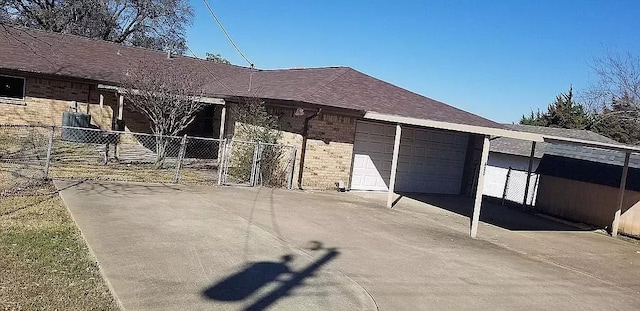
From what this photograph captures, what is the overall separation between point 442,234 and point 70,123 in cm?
1437

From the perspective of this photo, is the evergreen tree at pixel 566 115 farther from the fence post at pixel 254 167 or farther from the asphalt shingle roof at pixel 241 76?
the fence post at pixel 254 167

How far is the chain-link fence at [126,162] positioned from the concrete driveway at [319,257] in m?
1.06

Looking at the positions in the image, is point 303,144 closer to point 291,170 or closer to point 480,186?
point 291,170

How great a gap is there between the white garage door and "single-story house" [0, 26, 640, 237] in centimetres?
3

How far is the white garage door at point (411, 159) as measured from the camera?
15391 mm

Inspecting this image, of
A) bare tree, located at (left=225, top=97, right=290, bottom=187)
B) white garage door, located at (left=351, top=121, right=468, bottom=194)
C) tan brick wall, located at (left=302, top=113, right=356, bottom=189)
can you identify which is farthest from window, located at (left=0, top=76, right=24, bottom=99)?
white garage door, located at (left=351, top=121, right=468, bottom=194)

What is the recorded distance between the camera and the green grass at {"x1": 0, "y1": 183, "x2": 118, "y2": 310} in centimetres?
458

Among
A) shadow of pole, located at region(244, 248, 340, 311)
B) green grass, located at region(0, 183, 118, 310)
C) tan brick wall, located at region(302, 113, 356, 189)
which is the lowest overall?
green grass, located at region(0, 183, 118, 310)

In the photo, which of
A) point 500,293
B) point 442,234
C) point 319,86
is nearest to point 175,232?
point 500,293

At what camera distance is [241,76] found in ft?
77.4

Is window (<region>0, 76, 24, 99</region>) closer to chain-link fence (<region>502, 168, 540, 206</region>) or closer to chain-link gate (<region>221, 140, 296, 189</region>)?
chain-link gate (<region>221, 140, 296, 189</region>)

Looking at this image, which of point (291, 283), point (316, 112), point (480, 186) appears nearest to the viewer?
point (291, 283)

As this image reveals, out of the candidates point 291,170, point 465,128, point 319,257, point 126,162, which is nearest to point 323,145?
point 291,170

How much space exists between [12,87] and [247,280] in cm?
1775
